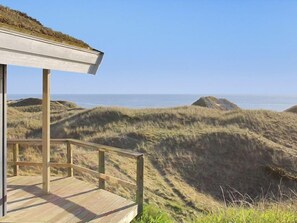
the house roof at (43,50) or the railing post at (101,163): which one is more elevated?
the house roof at (43,50)

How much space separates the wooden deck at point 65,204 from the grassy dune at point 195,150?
4909mm

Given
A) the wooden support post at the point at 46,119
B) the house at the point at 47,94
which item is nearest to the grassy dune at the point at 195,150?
the house at the point at 47,94

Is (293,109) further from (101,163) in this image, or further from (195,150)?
(101,163)

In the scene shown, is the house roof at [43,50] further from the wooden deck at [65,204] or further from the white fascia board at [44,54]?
the wooden deck at [65,204]

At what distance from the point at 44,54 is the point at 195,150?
50.7 ft

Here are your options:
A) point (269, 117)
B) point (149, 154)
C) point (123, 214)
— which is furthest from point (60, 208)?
point (269, 117)

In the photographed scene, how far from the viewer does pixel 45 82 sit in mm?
7695

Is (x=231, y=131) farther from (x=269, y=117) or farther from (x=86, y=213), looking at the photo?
(x=86, y=213)

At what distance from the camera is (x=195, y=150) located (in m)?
21.4

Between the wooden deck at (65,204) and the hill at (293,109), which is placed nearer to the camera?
the wooden deck at (65,204)

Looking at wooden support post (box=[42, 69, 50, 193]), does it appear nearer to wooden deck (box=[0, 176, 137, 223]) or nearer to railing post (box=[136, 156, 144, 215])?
wooden deck (box=[0, 176, 137, 223])

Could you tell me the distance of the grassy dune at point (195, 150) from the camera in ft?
54.4

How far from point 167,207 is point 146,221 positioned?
21.4 feet

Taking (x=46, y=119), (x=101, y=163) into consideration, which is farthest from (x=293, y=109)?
(x=46, y=119)
